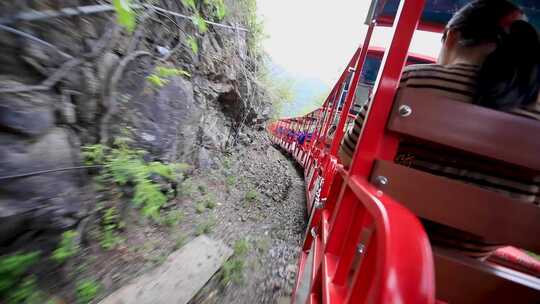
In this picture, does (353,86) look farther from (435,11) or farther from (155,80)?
(155,80)

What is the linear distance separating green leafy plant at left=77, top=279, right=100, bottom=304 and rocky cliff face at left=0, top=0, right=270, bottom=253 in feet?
1.52

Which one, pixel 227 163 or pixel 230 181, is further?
pixel 227 163

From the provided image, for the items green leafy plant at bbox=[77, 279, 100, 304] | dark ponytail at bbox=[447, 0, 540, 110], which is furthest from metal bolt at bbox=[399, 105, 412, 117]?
green leafy plant at bbox=[77, 279, 100, 304]

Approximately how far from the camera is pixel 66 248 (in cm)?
175

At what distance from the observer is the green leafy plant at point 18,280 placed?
4.66 feet

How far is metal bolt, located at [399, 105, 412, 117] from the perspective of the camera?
0.78m

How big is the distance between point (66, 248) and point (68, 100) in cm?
117

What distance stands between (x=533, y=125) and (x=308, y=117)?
958 centimetres

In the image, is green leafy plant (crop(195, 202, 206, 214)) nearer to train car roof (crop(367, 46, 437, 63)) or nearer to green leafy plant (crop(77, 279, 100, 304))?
green leafy plant (crop(77, 279, 100, 304))

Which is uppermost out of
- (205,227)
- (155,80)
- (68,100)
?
(155,80)

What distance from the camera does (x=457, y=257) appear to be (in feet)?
2.71

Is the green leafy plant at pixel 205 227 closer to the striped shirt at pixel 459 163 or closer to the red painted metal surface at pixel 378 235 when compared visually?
the red painted metal surface at pixel 378 235


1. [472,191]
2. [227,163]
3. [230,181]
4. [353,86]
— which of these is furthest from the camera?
[227,163]

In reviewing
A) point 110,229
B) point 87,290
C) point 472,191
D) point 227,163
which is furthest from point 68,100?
point 227,163
